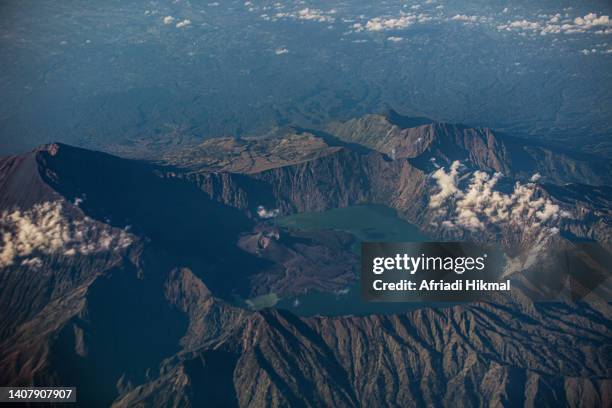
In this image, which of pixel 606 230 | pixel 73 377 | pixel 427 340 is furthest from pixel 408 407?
pixel 606 230

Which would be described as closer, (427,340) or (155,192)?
(427,340)

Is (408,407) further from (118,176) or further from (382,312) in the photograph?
(118,176)

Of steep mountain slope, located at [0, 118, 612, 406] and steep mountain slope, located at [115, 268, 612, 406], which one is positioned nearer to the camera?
steep mountain slope, located at [115, 268, 612, 406]

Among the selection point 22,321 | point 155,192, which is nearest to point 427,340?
point 22,321

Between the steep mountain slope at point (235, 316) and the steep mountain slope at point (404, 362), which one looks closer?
the steep mountain slope at point (404, 362)

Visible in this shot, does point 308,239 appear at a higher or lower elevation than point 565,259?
lower

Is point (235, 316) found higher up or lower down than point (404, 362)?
lower down

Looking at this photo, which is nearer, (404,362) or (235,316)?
(404,362)

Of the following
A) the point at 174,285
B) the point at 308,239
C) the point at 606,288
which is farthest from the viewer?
the point at 308,239

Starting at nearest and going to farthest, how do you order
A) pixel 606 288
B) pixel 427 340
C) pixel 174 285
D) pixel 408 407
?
1. pixel 408 407
2. pixel 427 340
3. pixel 606 288
4. pixel 174 285
